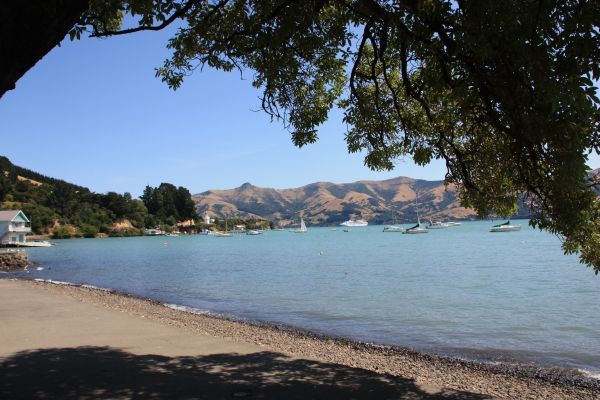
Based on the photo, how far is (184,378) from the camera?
722cm

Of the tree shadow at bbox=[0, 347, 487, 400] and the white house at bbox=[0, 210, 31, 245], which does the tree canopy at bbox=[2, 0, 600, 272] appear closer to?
the tree shadow at bbox=[0, 347, 487, 400]

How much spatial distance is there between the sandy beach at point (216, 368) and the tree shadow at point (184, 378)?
0.05 ft

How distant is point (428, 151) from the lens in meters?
8.11

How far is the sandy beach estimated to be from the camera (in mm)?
6723

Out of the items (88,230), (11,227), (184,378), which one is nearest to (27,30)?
(184,378)

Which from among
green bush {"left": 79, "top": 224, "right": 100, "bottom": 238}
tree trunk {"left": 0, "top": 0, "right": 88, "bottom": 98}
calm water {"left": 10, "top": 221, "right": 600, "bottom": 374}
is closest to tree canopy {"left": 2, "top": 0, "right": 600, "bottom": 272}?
tree trunk {"left": 0, "top": 0, "right": 88, "bottom": 98}

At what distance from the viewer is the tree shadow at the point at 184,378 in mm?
6477

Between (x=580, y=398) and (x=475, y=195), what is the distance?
4572mm

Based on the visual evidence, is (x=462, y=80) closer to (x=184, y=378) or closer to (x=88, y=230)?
(x=184, y=378)

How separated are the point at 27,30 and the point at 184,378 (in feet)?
17.8

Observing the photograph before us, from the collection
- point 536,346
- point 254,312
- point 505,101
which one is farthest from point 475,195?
point 254,312

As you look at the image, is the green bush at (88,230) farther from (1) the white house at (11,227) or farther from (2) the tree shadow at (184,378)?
(2) the tree shadow at (184,378)

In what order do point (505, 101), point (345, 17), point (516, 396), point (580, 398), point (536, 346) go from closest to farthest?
point (505, 101) → point (345, 17) → point (516, 396) → point (580, 398) → point (536, 346)

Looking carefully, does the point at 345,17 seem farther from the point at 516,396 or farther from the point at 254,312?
the point at 254,312
